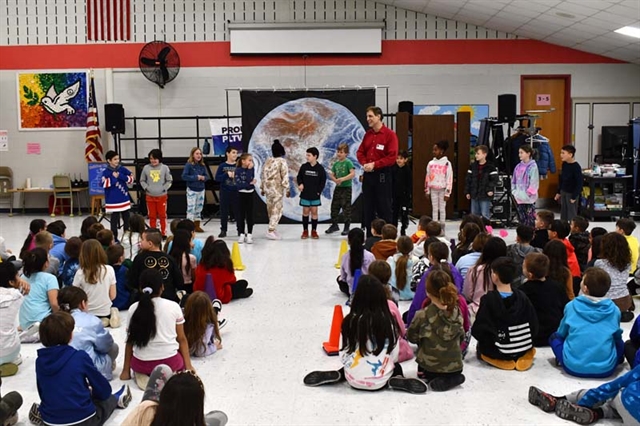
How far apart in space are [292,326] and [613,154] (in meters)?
10.4

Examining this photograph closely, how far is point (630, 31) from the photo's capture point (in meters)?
11.6

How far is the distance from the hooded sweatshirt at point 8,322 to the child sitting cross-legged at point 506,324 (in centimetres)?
304

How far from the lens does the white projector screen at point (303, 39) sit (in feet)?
46.5

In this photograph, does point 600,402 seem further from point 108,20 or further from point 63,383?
point 108,20

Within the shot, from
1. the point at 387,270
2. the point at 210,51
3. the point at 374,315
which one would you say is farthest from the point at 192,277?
the point at 210,51

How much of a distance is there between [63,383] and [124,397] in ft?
1.79

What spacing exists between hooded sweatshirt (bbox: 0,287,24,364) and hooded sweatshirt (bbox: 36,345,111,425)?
1.08 metres

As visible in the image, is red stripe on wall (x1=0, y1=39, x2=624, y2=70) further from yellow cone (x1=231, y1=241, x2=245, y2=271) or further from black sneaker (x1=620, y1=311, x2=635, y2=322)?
black sneaker (x1=620, y1=311, x2=635, y2=322)

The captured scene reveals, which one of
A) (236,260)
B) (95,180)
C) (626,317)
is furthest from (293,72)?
(626,317)

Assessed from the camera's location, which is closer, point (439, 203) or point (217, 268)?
point (217, 268)

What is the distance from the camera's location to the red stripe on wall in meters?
14.3

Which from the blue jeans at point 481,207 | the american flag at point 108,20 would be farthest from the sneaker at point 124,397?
the american flag at point 108,20

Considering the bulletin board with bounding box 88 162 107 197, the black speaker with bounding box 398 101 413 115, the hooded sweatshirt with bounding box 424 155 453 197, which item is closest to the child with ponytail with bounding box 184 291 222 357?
the hooded sweatshirt with bounding box 424 155 453 197

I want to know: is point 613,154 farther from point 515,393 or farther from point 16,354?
point 16,354
